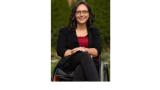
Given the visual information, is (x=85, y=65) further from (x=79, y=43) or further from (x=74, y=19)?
(x=74, y=19)

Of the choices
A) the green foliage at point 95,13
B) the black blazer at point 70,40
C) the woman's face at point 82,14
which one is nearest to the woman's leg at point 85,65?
the black blazer at point 70,40

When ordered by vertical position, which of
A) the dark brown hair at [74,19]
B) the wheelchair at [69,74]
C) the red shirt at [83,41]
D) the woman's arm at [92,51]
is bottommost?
the wheelchair at [69,74]

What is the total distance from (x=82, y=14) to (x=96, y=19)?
0.15 meters

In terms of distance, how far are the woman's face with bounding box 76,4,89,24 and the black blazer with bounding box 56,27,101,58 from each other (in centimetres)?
12

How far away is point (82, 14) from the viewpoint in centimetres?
397

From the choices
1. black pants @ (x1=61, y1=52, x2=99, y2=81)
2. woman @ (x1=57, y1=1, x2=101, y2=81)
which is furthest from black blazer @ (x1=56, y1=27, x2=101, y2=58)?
black pants @ (x1=61, y1=52, x2=99, y2=81)

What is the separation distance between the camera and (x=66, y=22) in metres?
3.96

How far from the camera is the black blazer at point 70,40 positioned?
3.97 meters

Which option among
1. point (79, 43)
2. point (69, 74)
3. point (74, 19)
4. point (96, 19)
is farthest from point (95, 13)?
point (69, 74)

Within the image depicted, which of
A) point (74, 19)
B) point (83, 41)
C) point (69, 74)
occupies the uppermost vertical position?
point (74, 19)

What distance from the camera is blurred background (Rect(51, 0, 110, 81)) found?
3.94m

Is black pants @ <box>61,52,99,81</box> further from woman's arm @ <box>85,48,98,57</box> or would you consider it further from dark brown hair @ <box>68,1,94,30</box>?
dark brown hair @ <box>68,1,94,30</box>

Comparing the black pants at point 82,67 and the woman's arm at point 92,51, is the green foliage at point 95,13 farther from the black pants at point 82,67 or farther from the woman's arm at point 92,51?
the black pants at point 82,67
